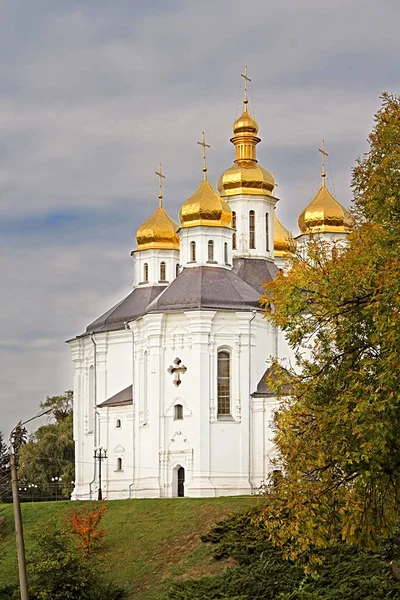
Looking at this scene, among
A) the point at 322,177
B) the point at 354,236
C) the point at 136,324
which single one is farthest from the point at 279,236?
the point at 354,236

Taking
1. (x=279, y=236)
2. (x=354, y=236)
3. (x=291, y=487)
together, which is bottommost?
(x=291, y=487)

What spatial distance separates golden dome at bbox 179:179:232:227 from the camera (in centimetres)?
4241

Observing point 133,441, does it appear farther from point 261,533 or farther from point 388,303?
point 388,303

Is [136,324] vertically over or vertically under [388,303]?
over

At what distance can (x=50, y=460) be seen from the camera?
183 feet

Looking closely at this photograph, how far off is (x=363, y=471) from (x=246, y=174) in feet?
109

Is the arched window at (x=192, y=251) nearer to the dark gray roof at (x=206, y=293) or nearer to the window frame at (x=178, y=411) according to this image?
the dark gray roof at (x=206, y=293)

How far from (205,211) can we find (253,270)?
169 inches

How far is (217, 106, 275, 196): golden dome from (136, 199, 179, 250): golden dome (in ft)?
9.59

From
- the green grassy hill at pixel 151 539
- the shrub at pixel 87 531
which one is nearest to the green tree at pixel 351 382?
the green grassy hill at pixel 151 539

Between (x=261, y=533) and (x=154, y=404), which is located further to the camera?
(x=154, y=404)

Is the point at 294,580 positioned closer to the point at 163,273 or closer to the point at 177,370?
the point at 177,370

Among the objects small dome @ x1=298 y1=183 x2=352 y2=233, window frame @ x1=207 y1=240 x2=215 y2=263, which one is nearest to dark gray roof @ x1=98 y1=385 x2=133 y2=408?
window frame @ x1=207 y1=240 x2=215 y2=263

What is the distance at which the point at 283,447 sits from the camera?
598 inches
